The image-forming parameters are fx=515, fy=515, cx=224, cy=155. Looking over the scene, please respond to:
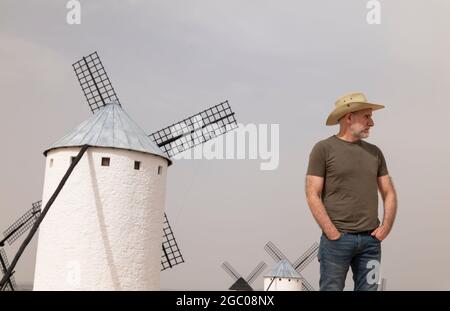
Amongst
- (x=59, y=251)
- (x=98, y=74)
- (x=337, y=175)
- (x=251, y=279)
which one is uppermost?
(x=98, y=74)

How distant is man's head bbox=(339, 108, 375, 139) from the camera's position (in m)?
4.08

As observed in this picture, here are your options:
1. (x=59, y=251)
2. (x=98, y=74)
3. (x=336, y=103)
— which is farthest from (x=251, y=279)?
(x=336, y=103)

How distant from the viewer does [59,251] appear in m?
12.6

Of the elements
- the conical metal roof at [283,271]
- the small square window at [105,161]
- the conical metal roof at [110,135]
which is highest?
the conical metal roof at [110,135]

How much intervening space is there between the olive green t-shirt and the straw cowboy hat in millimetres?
270

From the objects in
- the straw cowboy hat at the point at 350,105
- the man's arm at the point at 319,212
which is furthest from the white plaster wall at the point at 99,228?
the man's arm at the point at 319,212

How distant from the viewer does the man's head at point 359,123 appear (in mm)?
4082

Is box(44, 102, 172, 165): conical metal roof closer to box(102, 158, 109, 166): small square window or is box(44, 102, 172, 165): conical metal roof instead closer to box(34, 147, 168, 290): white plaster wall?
box(34, 147, 168, 290): white plaster wall

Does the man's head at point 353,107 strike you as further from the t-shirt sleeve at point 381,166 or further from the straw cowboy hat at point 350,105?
the t-shirt sleeve at point 381,166

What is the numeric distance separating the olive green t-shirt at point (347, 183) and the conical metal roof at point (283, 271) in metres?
27.0

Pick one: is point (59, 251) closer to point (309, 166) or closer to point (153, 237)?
point (153, 237)

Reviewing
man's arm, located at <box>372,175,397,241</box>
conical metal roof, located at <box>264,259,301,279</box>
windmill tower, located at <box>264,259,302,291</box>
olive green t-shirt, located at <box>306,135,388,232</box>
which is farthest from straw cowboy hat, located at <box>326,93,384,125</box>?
conical metal roof, located at <box>264,259,301,279</box>

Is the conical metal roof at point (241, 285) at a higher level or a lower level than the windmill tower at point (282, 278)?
lower
